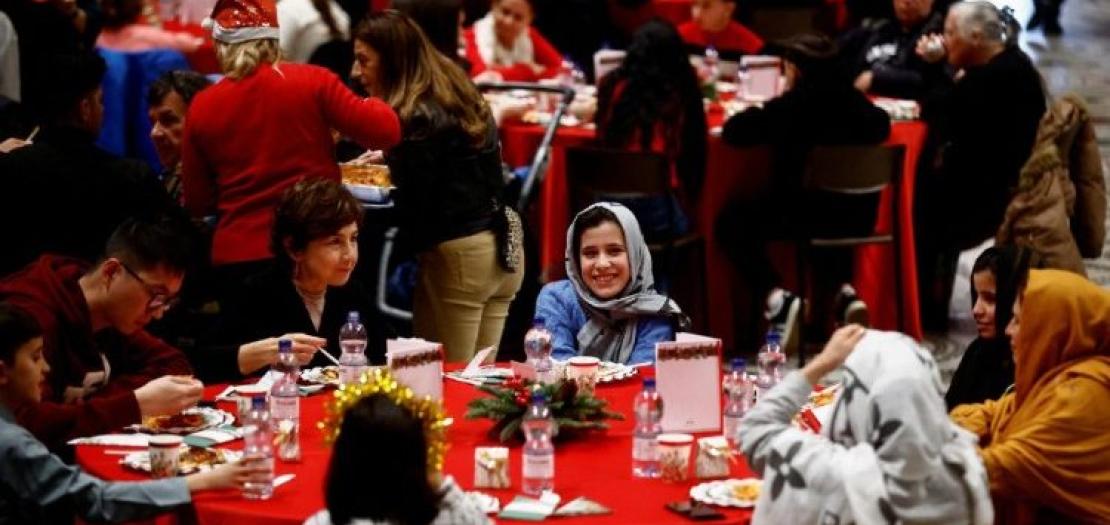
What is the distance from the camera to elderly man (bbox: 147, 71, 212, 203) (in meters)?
6.91

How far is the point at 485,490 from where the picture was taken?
4.43 m

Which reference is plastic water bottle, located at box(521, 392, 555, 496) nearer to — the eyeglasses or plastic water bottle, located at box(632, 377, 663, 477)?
plastic water bottle, located at box(632, 377, 663, 477)

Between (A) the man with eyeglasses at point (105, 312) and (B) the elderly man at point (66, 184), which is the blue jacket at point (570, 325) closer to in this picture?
(A) the man with eyeglasses at point (105, 312)

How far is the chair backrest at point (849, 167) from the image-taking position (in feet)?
26.3

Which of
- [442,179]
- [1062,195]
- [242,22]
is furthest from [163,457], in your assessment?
[1062,195]

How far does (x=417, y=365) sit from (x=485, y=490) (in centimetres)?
53

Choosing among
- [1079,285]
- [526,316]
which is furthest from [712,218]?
[1079,285]

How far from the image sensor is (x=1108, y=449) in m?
4.63

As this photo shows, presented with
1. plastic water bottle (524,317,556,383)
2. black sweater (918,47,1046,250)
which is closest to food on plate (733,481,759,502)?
plastic water bottle (524,317,556,383)

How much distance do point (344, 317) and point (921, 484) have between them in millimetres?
2281

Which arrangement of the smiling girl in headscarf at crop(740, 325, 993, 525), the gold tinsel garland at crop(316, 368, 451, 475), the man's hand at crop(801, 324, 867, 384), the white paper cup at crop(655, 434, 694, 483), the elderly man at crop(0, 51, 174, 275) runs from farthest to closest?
the elderly man at crop(0, 51, 174, 275), the white paper cup at crop(655, 434, 694, 483), the man's hand at crop(801, 324, 867, 384), the gold tinsel garland at crop(316, 368, 451, 475), the smiling girl in headscarf at crop(740, 325, 993, 525)

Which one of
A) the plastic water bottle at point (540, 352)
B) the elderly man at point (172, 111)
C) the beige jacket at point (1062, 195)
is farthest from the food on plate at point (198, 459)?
the beige jacket at point (1062, 195)

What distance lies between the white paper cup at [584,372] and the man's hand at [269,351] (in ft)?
2.14

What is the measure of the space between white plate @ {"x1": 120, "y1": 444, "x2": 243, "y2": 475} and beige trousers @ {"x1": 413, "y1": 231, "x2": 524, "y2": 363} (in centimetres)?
200
